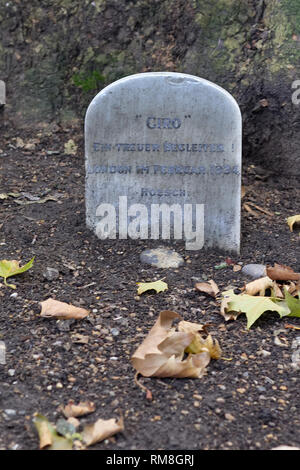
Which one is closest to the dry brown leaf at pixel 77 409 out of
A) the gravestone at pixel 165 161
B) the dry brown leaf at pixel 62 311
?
the dry brown leaf at pixel 62 311

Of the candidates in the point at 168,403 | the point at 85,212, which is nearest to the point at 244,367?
the point at 168,403

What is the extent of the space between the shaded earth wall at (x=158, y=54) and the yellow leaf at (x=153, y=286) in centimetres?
166

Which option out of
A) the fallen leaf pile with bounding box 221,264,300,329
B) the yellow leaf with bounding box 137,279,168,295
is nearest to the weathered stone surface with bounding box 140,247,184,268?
the yellow leaf with bounding box 137,279,168,295

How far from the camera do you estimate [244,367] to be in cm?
263

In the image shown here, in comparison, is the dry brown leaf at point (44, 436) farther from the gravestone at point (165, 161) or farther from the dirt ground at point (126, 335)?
the gravestone at point (165, 161)

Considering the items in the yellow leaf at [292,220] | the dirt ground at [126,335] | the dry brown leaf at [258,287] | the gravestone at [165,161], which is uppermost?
the gravestone at [165,161]

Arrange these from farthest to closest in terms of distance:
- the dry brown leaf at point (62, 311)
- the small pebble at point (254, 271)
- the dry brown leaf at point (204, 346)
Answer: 1. the small pebble at point (254, 271)
2. the dry brown leaf at point (62, 311)
3. the dry brown leaf at point (204, 346)

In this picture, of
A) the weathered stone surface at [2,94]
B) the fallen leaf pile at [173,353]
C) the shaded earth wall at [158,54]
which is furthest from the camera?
the weathered stone surface at [2,94]

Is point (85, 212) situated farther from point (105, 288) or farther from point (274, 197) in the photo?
point (274, 197)

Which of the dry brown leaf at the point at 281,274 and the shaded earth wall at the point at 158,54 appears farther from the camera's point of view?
the shaded earth wall at the point at 158,54

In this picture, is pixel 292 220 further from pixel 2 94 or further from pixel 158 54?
pixel 2 94

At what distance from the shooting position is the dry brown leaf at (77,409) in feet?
7.44

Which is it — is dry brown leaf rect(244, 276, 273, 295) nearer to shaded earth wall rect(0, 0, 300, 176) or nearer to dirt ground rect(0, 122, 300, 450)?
dirt ground rect(0, 122, 300, 450)

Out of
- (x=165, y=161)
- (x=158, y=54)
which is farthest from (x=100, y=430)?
(x=158, y=54)
